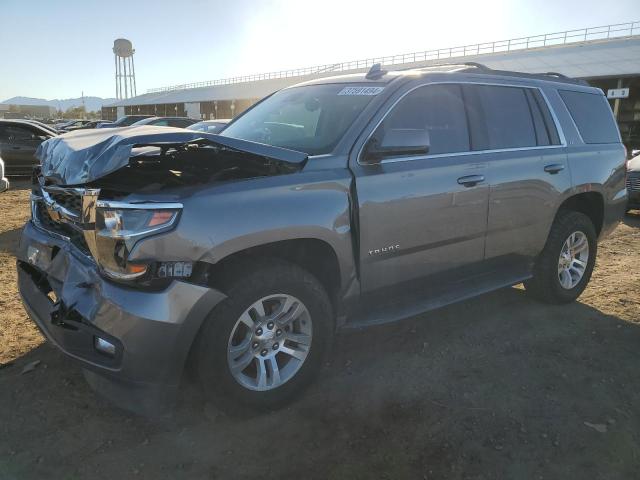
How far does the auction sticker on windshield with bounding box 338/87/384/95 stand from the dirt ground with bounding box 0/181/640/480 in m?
1.91

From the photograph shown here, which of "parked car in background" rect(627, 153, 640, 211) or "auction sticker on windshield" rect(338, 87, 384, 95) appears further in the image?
"parked car in background" rect(627, 153, 640, 211)

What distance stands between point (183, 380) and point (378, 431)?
114cm

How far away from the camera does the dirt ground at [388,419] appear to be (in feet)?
8.64

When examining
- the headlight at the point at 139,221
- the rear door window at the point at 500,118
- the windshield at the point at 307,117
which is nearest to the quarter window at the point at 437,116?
→ the rear door window at the point at 500,118

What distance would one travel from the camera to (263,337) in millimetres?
2953

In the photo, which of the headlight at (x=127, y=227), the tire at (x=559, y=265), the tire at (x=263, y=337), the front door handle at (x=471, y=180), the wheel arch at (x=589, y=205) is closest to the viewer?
the headlight at (x=127, y=227)

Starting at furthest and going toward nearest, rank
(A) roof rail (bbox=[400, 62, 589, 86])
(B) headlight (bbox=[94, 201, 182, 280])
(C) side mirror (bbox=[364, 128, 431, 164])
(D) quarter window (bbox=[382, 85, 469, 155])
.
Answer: (A) roof rail (bbox=[400, 62, 589, 86]) → (D) quarter window (bbox=[382, 85, 469, 155]) → (C) side mirror (bbox=[364, 128, 431, 164]) → (B) headlight (bbox=[94, 201, 182, 280])

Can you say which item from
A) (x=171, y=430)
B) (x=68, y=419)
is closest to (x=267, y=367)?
(x=171, y=430)

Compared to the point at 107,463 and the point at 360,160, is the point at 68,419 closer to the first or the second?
the point at 107,463

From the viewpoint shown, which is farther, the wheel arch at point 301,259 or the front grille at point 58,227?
the front grille at point 58,227

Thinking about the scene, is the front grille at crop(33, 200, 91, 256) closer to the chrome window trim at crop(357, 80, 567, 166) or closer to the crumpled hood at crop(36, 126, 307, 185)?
the crumpled hood at crop(36, 126, 307, 185)

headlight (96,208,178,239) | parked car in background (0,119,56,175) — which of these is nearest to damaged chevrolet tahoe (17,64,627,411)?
headlight (96,208,178,239)

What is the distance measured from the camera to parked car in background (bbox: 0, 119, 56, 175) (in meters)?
12.6

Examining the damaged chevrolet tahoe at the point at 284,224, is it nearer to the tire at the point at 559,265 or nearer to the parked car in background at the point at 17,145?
the tire at the point at 559,265
